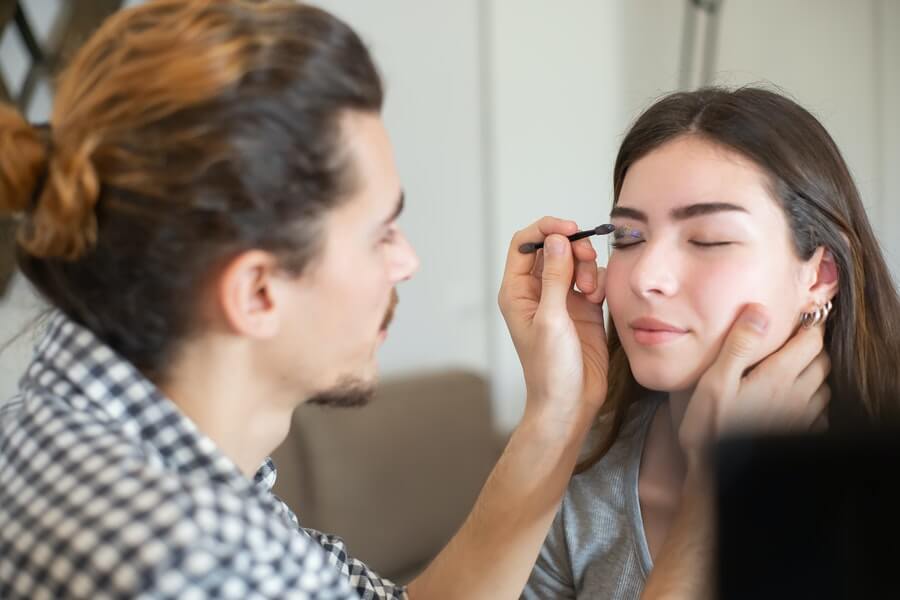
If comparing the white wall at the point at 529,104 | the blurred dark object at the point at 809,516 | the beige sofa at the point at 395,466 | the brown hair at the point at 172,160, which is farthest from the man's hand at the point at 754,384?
the white wall at the point at 529,104

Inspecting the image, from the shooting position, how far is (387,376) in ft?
6.65

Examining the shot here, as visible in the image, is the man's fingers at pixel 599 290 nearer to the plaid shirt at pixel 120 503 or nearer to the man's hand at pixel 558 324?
the man's hand at pixel 558 324

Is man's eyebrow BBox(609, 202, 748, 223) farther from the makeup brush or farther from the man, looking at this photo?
the man

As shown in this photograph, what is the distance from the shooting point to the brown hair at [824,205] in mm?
1095

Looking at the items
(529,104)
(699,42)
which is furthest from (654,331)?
(699,42)

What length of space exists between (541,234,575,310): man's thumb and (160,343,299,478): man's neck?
38 cm

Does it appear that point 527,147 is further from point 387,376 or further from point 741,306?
point 741,306

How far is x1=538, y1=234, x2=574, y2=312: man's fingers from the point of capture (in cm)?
111

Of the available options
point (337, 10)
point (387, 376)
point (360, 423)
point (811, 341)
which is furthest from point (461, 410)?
point (811, 341)

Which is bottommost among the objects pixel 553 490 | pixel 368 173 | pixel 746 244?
pixel 553 490

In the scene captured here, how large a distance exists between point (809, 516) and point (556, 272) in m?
0.78

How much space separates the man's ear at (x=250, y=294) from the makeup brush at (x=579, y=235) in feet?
1.37

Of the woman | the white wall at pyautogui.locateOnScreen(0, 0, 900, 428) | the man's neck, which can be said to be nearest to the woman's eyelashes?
the woman

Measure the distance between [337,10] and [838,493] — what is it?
1670 mm
